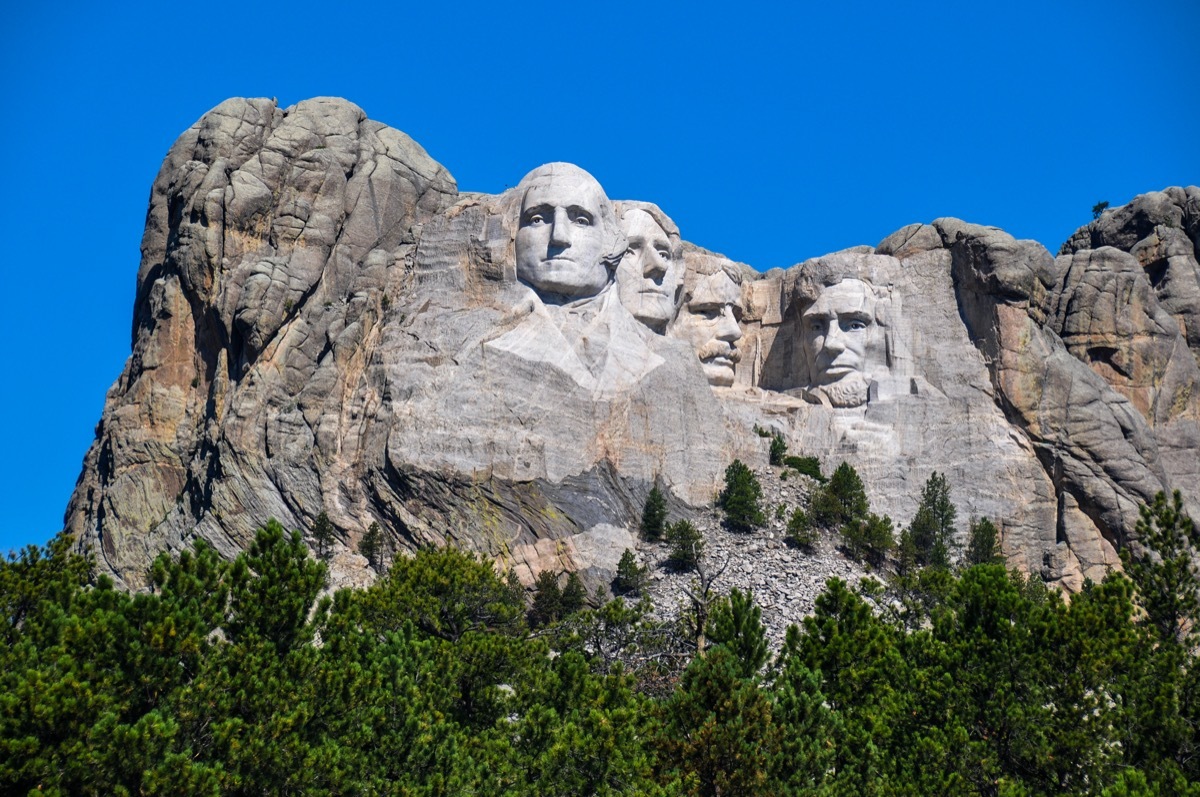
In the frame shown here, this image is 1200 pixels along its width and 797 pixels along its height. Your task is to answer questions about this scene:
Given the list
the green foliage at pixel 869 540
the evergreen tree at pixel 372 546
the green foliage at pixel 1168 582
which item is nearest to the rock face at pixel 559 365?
the evergreen tree at pixel 372 546

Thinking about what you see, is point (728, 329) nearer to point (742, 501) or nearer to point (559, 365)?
point (742, 501)

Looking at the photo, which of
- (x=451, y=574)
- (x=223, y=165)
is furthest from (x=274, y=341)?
(x=451, y=574)

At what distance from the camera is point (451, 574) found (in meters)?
42.4

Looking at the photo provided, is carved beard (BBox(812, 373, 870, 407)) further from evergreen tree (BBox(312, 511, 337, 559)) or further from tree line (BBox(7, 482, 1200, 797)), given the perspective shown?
tree line (BBox(7, 482, 1200, 797))

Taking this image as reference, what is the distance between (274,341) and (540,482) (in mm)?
8321

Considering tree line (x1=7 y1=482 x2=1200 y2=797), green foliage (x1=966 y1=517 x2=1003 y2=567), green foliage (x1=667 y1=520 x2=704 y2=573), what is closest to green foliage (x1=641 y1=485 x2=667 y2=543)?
green foliage (x1=667 y1=520 x2=704 y2=573)

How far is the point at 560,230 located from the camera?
5259 centimetres

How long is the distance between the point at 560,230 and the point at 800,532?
980 centimetres

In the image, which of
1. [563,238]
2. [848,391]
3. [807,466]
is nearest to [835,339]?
[848,391]

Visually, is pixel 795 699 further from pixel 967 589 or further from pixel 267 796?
pixel 267 796

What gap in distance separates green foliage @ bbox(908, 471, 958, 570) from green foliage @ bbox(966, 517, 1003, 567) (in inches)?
23.3

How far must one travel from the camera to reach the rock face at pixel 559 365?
49.4 m

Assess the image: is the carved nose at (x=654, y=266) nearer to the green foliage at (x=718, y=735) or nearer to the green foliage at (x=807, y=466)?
the green foliage at (x=807, y=466)

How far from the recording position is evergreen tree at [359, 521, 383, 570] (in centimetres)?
4762
